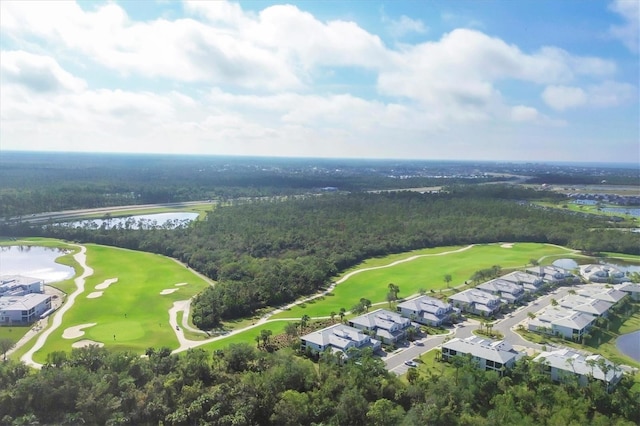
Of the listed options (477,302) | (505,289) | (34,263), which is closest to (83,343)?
(34,263)

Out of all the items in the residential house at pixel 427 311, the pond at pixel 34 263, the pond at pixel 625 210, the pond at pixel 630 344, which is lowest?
the pond at pixel 630 344

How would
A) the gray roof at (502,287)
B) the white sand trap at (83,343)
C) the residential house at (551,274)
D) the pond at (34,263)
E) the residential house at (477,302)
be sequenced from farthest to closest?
the pond at (34,263)
the residential house at (551,274)
the gray roof at (502,287)
the residential house at (477,302)
the white sand trap at (83,343)

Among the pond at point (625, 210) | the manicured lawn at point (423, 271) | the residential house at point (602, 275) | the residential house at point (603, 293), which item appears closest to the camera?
the residential house at point (603, 293)

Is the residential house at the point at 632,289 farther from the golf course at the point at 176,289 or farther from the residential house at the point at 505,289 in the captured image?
the golf course at the point at 176,289

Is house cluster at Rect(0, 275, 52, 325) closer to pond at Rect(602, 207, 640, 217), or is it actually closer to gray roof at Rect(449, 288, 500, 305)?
gray roof at Rect(449, 288, 500, 305)

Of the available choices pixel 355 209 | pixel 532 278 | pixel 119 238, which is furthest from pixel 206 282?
pixel 355 209

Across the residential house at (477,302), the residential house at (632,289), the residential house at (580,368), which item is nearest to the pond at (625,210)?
the residential house at (632,289)

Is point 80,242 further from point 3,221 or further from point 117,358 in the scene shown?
point 117,358

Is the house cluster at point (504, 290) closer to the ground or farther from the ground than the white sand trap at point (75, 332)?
farther from the ground
